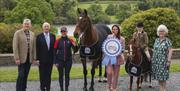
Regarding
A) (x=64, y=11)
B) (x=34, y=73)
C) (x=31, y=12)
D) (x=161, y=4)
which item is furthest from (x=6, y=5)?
(x=34, y=73)

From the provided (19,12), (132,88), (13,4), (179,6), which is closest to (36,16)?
(19,12)

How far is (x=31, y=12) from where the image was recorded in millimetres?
27562

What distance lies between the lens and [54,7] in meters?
33.9

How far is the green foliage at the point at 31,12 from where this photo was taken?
27.6 metres

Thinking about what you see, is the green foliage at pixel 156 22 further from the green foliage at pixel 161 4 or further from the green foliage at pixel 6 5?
the green foliage at pixel 161 4

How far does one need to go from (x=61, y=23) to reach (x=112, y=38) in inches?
886

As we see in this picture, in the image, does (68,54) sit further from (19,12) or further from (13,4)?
(13,4)

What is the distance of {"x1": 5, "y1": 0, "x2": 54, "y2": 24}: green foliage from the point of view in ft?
90.6

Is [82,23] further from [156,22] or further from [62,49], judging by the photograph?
[156,22]

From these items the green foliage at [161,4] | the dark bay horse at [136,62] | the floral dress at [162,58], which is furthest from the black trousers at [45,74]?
the green foliage at [161,4]

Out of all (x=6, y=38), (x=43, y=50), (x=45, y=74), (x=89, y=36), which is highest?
(x=89, y=36)

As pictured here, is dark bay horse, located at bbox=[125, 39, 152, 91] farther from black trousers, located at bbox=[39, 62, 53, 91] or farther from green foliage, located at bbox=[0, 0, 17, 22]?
green foliage, located at bbox=[0, 0, 17, 22]

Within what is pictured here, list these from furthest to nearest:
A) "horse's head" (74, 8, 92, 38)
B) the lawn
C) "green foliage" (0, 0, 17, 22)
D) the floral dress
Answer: "green foliage" (0, 0, 17, 22) → the lawn → "horse's head" (74, 8, 92, 38) → the floral dress

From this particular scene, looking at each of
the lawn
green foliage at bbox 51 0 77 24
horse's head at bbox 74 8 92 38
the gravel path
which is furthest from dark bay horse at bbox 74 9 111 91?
green foliage at bbox 51 0 77 24
